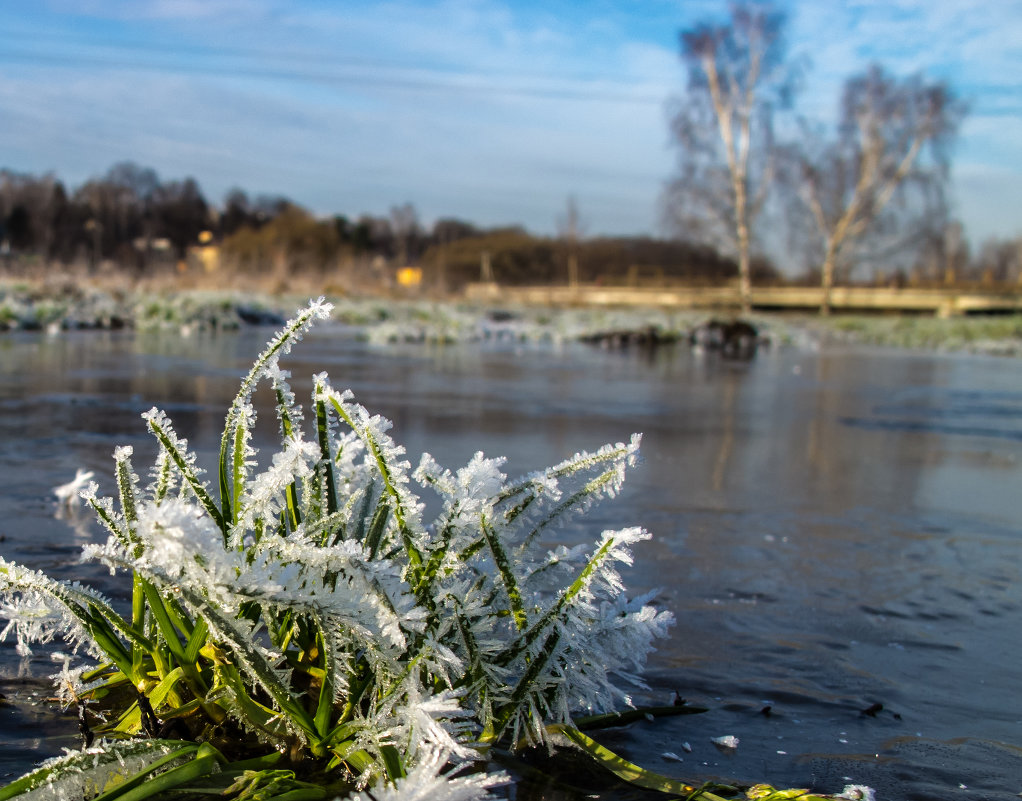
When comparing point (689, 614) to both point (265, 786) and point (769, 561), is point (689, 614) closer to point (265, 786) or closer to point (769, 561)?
point (769, 561)

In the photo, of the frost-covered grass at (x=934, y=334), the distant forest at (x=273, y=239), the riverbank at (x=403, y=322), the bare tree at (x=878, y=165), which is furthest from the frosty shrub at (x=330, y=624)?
the distant forest at (x=273, y=239)

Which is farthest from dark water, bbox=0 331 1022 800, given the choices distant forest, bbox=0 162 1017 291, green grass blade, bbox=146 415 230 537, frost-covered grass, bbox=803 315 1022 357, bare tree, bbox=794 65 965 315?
distant forest, bbox=0 162 1017 291

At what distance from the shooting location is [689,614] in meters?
2.66

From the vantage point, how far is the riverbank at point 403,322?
1803 centimetres

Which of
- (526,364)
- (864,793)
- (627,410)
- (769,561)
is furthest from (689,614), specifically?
(526,364)

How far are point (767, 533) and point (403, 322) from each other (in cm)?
1841

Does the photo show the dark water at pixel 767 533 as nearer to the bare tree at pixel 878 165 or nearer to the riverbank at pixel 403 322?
the riverbank at pixel 403 322

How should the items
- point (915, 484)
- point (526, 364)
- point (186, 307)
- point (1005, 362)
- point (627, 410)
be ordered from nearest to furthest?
point (915, 484) < point (627, 410) < point (526, 364) < point (1005, 362) < point (186, 307)

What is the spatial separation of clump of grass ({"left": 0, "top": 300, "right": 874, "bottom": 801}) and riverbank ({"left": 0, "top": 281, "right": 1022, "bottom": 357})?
16.2m

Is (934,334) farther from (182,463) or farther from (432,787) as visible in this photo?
(432,787)

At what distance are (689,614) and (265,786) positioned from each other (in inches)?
61.9

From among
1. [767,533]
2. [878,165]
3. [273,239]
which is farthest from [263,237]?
[767,533]

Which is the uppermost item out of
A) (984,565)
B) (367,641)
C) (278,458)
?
(278,458)

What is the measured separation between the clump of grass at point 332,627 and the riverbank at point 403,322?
1620 cm
